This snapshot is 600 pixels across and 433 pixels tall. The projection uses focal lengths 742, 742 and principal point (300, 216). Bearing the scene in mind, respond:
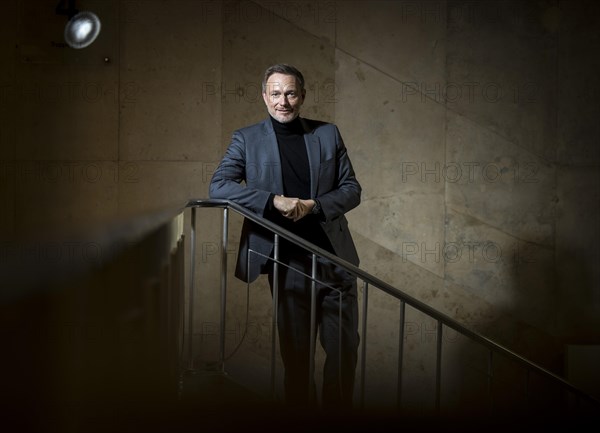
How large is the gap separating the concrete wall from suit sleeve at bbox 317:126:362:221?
1679 millimetres

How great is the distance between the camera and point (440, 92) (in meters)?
4.70

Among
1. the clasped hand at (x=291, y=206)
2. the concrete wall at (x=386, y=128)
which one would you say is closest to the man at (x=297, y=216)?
the clasped hand at (x=291, y=206)

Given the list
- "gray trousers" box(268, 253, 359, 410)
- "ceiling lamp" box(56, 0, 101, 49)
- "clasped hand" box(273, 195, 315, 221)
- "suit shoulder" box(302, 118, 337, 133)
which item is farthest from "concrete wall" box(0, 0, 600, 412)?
"clasped hand" box(273, 195, 315, 221)

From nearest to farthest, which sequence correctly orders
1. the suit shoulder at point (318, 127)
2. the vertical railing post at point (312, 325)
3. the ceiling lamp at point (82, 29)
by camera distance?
the vertical railing post at point (312, 325) < the suit shoulder at point (318, 127) < the ceiling lamp at point (82, 29)

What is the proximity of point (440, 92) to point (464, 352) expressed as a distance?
1.68 meters

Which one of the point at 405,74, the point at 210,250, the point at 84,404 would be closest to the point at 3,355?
the point at 84,404

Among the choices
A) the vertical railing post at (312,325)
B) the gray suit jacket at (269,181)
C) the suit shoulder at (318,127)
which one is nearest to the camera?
the vertical railing post at (312,325)

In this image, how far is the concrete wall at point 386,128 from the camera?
14.9 feet

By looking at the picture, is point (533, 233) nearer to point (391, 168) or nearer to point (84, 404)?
point (391, 168)

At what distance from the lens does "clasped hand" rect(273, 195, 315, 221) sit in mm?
2756

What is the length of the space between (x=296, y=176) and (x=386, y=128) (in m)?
1.89

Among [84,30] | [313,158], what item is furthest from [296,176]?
[84,30]

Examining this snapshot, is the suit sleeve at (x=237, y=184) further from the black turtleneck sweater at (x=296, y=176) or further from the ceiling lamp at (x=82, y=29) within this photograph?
the ceiling lamp at (x=82, y=29)

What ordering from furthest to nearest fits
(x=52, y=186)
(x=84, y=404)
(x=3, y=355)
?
(x=52, y=186) → (x=84, y=404) → (x=3, y=355)
